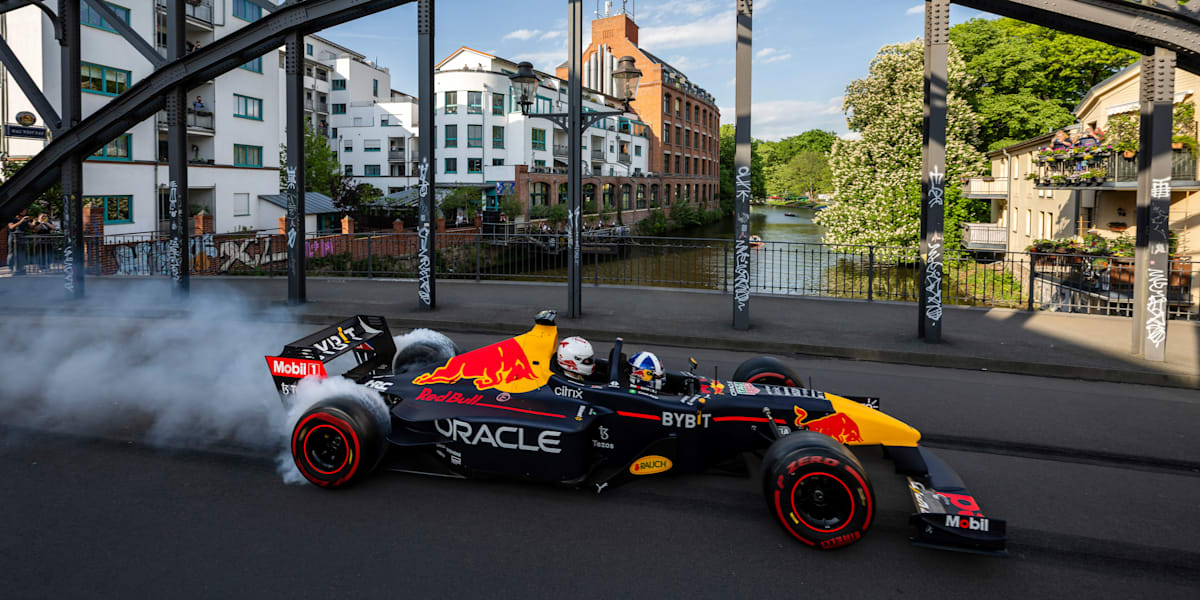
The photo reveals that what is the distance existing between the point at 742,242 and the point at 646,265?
669 centimetres

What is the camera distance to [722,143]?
122m

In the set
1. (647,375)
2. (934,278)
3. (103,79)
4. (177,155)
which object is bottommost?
(647,375)

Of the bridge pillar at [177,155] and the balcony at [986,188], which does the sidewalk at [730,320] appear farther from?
the balcony at [986,188]

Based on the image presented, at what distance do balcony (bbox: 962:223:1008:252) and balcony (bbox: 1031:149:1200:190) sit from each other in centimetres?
1249

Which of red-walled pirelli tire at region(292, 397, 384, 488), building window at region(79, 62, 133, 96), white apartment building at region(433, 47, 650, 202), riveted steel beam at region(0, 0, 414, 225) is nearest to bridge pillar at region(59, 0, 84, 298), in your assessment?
riveted steel beam at region(0, 0, 414, 225)

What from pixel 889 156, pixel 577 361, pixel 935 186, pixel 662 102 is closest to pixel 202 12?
pixel 889 156

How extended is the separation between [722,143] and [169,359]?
118841mm

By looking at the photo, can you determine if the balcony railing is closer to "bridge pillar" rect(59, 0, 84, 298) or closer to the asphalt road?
"bridge pillar" rect(59, 0, 84, 298)

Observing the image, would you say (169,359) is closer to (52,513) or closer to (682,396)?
(52,513)

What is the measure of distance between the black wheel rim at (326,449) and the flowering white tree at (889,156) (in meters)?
31.8

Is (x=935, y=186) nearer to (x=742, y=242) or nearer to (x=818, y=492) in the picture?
(x=742, y=242)

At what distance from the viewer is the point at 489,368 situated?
19.3 feet

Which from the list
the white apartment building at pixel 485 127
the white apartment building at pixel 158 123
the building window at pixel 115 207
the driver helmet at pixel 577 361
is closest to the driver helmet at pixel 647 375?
the driver helmet at pixel 577 361

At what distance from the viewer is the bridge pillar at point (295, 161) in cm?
1395
